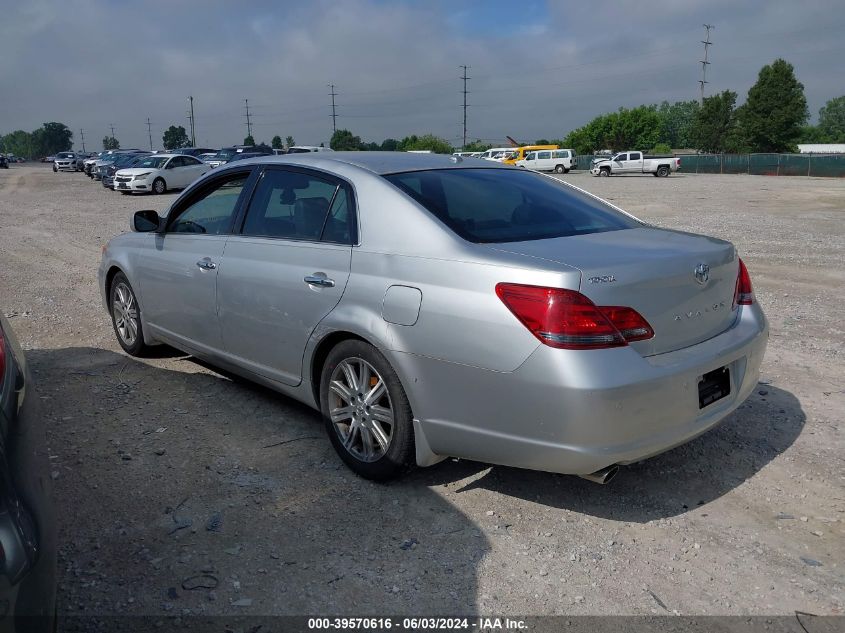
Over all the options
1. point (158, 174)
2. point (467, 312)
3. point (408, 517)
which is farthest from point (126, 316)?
point (158, 174)

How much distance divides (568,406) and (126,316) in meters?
4.24

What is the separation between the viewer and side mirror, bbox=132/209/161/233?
18.2ft

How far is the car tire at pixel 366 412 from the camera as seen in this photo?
3.64 metres

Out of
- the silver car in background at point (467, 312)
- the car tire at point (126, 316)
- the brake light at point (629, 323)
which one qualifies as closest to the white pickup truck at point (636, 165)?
the car tire at point (126, 316)

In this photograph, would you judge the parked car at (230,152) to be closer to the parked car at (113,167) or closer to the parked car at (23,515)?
the parked car at (113,167)

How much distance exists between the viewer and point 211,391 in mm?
5340

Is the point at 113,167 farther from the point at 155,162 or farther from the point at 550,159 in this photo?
the point at 550,159

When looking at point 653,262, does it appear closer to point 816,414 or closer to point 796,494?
point 796,494

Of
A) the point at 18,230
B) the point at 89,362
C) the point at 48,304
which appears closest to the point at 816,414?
the point at 89,362

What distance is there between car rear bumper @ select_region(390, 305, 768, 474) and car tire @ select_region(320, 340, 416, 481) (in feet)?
0.46

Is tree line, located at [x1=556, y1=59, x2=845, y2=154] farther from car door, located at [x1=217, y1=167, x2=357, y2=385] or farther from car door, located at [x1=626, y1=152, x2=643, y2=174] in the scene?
car door, located at [x1=217, y1=167, x2=357, y2=385]

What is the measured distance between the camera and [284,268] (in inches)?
167

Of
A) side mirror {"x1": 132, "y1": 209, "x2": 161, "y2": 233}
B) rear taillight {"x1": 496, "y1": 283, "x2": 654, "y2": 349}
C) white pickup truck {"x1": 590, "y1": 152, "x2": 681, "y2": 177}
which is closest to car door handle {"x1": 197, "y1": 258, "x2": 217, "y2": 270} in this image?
side mirror {"x1": 132, "y1": 209, "x2": 161, "y2": 233}

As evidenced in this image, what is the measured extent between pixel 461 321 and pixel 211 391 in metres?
2.70
